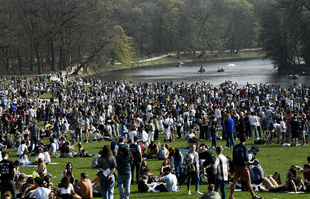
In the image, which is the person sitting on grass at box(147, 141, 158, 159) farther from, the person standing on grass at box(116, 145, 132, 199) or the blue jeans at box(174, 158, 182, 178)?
the person standing on grass at box(116, 145, 132, 199)

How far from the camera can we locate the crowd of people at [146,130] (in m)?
10.7

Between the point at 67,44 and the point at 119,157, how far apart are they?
6860 centimetres

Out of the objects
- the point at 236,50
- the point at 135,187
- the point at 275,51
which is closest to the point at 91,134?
the point at 135,187

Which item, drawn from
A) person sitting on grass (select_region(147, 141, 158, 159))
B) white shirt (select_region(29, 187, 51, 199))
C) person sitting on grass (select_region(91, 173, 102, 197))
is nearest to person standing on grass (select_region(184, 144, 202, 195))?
person sitting on grass (select_region(91, 173, 102, 197))

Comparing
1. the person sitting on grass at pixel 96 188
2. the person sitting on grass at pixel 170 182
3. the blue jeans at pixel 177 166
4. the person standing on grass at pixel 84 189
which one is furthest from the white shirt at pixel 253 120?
the person standing on grass at pixel 84 189

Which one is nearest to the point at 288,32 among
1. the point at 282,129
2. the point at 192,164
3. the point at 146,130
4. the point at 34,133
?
the point at 282,129

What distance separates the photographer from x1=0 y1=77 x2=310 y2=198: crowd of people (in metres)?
10.7

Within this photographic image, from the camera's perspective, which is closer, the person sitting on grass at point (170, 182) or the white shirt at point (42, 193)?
the white shirt at point (42, 193)

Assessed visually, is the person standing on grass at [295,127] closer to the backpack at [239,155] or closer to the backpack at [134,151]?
the backpack at [134,151]

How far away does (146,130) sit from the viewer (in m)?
21.1

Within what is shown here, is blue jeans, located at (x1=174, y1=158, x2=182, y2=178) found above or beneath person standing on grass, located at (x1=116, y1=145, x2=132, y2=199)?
beneath

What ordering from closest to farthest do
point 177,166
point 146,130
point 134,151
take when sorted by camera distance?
point 134,151, point 177,166, point 146,130

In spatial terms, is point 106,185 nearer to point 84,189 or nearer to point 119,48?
point 84,189

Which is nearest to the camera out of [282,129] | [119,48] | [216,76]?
[282,129]
